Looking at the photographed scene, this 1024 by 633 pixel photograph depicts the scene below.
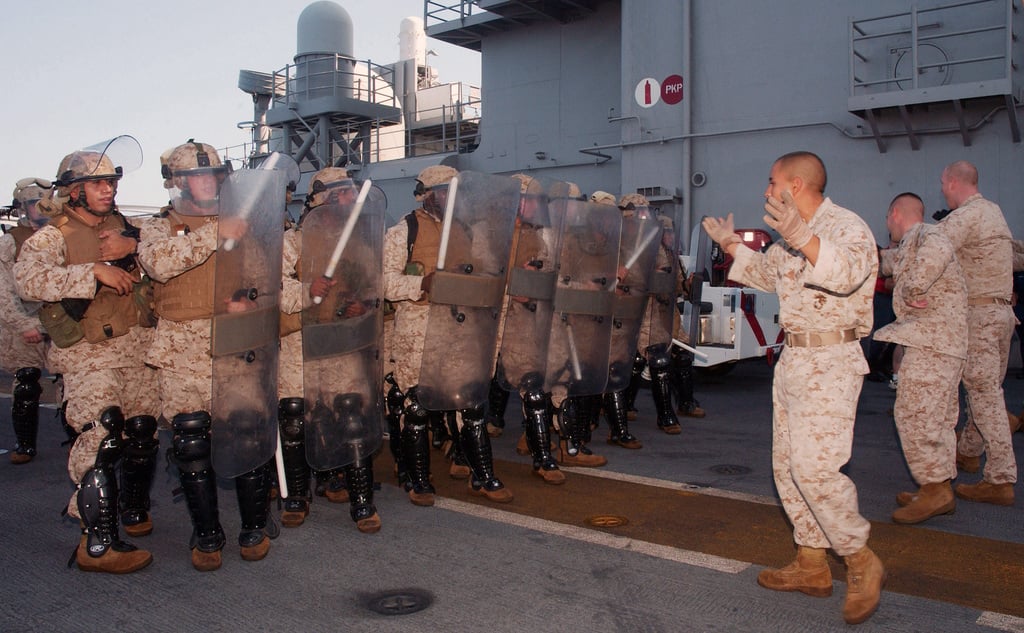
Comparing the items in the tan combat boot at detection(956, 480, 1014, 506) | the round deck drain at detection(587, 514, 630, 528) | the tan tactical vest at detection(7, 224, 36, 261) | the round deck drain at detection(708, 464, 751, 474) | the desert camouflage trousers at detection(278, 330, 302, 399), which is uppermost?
the tan tactical vest at detection(7, 224, 36, 261)

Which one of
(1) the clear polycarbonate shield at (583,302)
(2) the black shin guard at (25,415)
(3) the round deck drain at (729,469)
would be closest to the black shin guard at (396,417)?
(1) the clear polycarbonate shield at (583,302)

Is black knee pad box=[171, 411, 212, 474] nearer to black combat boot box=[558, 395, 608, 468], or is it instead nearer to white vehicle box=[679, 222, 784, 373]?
black combat boot box=[558, 395, 608, 468]

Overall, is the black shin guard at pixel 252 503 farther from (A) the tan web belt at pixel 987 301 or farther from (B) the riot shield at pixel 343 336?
(A) the tan web belt at pixel 987 301

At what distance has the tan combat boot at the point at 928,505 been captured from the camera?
4.68 meters

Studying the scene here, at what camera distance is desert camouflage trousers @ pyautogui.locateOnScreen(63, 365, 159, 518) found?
4043 mm

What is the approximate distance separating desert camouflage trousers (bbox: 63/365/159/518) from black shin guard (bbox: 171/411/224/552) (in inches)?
14.1

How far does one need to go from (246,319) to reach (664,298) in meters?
4.24

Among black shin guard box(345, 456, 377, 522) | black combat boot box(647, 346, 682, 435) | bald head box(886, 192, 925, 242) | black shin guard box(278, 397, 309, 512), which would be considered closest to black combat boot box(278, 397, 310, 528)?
black shin guard box(278, 397, 309, 512)

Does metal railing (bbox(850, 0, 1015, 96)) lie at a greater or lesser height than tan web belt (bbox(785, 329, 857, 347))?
greater

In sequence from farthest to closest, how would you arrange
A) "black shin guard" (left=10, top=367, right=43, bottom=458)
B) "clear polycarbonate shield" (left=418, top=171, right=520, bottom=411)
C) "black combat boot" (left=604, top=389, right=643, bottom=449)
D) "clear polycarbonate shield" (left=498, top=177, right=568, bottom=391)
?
"black combat boot" (left=604, top=389, right=643, bottom=449) < "black shin guard" (left=10, top=367, right=43, bottom=458) < "clear polycarbonate shield" (left=498, top=177, right=568, bottom=391) < "clear polycarbonate shield" (left=418, top=171, right=520, bottom=411)

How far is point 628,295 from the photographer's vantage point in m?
6.53

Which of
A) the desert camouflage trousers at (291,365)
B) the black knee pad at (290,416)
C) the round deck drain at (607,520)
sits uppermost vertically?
the desert camouflage trousers at (291,365)

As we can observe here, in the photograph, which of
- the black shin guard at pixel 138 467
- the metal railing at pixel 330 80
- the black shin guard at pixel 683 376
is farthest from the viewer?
the metal railing at pixel 330 80

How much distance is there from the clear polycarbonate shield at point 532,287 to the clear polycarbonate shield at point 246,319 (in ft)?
5.97
